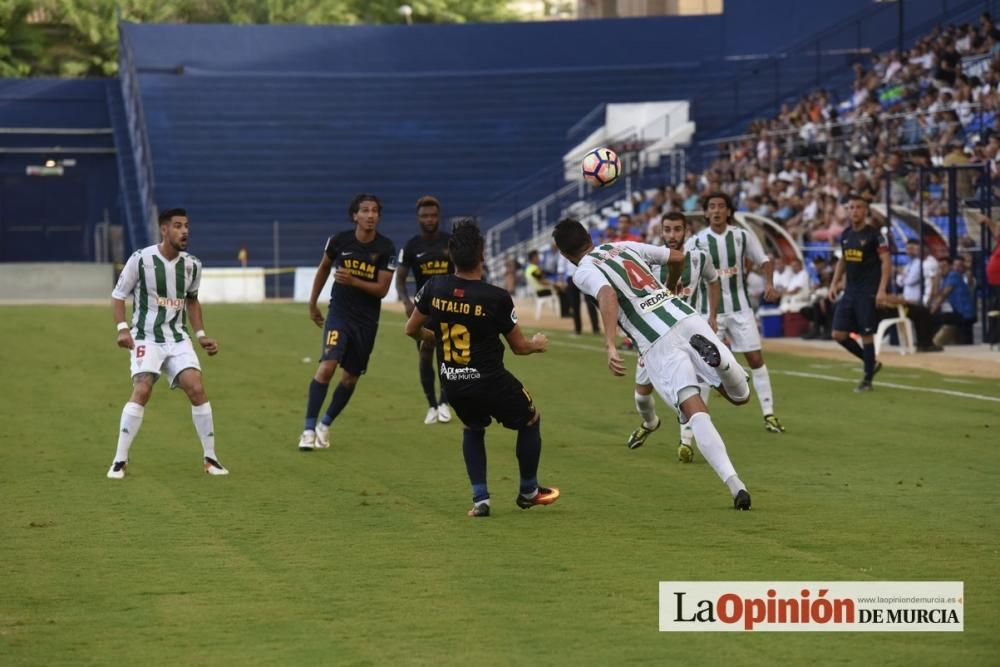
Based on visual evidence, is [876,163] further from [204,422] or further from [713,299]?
[204,422]

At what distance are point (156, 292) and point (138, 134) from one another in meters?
42.9

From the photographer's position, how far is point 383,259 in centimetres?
1384

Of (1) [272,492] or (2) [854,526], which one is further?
(1) [272,492]

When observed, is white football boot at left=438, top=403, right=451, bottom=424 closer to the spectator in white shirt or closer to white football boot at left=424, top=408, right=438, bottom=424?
white football boot at left=424, top=408, right=438, bottom=424

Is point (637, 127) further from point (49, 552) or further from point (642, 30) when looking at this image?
point (49, 552)

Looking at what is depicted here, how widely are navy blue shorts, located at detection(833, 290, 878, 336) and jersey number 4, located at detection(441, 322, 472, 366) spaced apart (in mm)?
8614

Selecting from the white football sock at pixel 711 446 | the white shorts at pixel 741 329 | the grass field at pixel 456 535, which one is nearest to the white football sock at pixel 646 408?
the grass field at pixel 456 535

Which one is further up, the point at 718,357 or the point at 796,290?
the point at 796,290

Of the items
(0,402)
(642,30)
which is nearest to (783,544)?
(0,402)

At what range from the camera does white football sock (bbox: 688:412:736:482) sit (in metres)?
10.1

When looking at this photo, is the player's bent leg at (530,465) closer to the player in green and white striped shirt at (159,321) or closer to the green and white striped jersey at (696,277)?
the player in green and white striped shirt at (159,321)

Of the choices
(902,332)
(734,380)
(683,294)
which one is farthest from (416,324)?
(902,332)

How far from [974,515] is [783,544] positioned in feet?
5.48

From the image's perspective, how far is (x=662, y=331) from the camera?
34.2 feet
